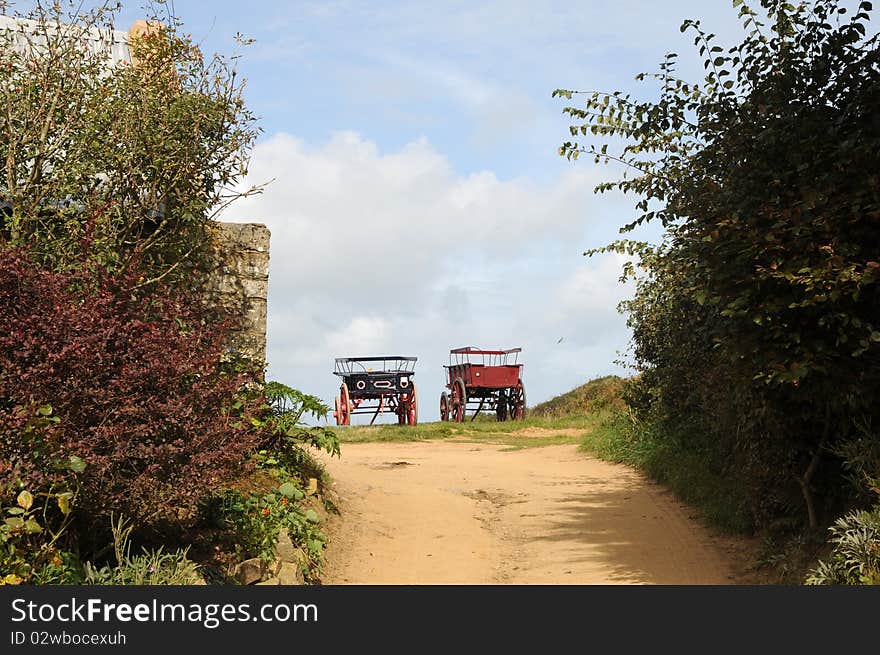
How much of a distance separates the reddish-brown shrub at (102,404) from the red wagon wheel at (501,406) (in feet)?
52.9

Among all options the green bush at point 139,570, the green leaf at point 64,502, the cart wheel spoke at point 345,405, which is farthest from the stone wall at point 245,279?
the cart wheel spoke at point 345,405

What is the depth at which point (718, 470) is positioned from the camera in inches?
414

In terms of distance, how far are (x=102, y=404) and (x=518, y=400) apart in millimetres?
17124

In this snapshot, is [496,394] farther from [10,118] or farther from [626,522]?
[10,118]

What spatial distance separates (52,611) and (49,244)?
4.22 m

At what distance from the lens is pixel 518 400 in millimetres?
22344

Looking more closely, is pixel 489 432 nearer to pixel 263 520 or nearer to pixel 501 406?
pixel 501 406

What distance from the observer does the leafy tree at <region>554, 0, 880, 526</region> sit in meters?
6.43

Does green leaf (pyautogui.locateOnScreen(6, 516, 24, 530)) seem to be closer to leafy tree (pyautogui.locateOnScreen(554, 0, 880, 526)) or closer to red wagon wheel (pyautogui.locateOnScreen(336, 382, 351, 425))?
leafy tree (pyautogui.locateOnScreen(554, 0, 880, 526))

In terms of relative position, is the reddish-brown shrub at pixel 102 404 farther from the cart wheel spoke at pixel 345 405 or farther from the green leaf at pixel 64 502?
the cart wheel spoke at pixel 345 405

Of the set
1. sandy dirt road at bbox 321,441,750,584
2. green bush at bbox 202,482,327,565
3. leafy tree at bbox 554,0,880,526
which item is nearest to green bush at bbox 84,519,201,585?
green bush at bbox 202,482,327,565

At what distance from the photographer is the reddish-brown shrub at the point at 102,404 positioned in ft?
18.2

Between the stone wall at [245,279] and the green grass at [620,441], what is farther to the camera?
the stone wall at [245,279]

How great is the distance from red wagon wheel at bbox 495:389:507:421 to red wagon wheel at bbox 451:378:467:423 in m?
0.83
